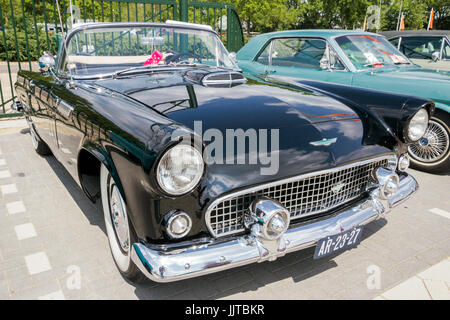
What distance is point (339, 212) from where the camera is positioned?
2225mm

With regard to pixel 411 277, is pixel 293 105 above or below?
above

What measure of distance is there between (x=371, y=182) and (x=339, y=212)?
0.43m

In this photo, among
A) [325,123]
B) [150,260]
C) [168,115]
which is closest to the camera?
[150,260]

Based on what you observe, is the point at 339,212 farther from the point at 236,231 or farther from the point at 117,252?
the point at 117,252

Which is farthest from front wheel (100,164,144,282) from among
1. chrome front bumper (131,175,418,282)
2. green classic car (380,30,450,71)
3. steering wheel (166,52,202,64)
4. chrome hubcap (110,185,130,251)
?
green classic car (380,30,450,71)

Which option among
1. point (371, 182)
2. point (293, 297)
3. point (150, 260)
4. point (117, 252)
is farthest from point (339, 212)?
point (117, 252)

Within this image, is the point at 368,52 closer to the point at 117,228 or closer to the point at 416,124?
the point at 416,124

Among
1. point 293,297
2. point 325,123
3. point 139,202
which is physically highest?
point 325,123

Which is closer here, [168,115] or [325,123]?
[168,115]

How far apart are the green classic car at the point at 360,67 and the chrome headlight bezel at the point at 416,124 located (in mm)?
1481

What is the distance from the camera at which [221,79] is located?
286 centimetres

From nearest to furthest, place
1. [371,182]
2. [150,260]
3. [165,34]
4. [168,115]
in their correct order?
[150,260]
[168,115]
[371,182]
[165,34]

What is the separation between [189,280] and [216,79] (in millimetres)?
1488

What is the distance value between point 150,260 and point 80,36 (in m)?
2.29
